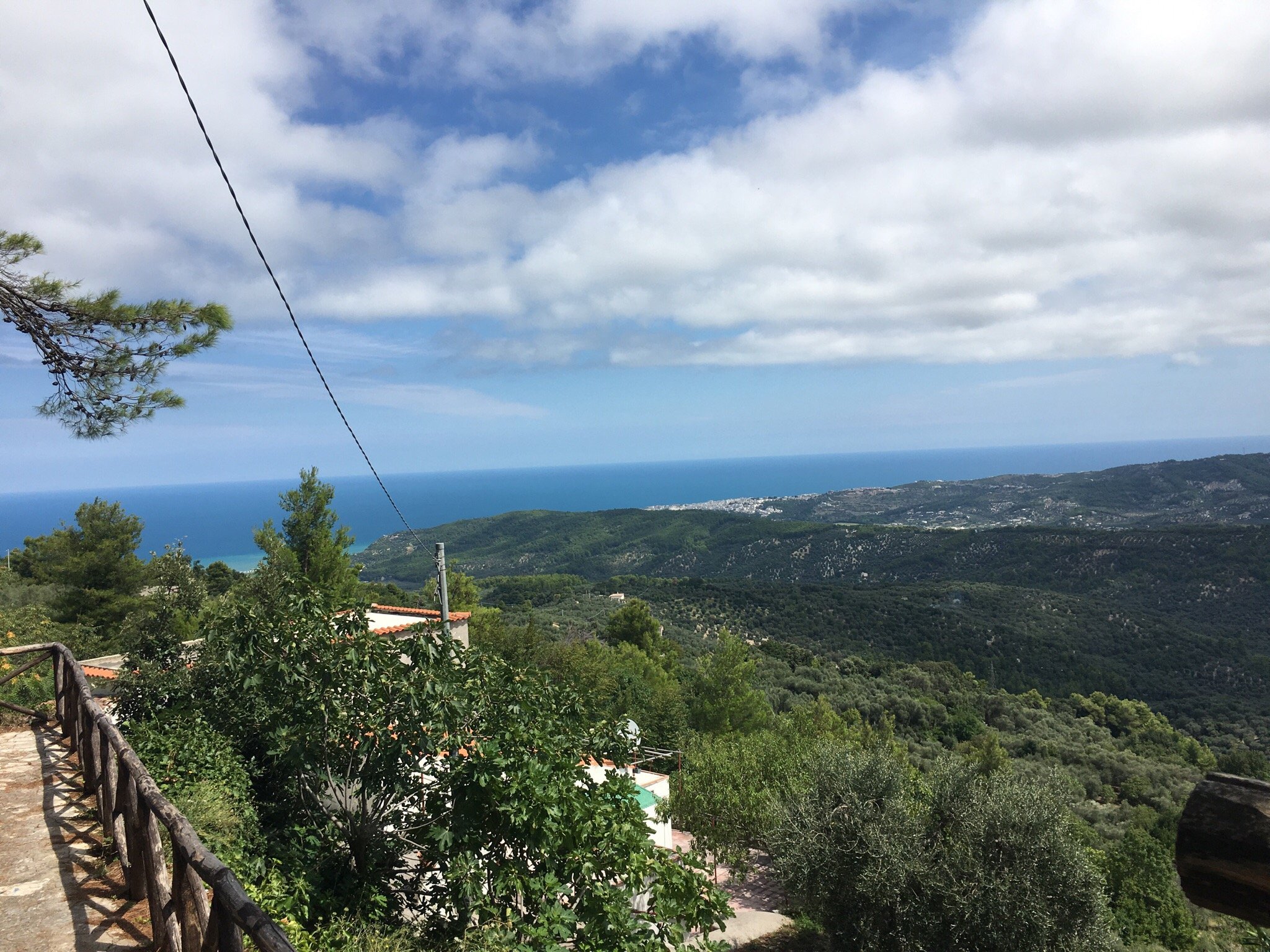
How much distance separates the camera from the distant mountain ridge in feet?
431

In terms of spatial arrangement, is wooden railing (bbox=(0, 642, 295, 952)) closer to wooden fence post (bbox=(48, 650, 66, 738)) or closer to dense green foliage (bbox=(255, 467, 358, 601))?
wooden fence post (bbox=(48, 650, 66, 738))

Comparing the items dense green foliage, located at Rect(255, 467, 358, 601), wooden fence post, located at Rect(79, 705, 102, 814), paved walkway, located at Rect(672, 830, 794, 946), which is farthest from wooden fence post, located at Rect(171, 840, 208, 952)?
dense green foliage, located at Rect(255, 467, 358, 601)

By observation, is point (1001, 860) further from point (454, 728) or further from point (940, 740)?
point (940, 740)

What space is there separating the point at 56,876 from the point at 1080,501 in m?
178

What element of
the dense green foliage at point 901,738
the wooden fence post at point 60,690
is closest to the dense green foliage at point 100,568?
the dense green foliage at point 901,738

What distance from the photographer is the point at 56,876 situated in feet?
16.1

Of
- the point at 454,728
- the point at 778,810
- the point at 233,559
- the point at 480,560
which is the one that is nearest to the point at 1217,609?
the point at 778,810

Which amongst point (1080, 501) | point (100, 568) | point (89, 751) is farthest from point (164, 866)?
point (1080, 501)

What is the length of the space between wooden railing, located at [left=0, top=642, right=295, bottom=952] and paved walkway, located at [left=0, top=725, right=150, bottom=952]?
0.14 m

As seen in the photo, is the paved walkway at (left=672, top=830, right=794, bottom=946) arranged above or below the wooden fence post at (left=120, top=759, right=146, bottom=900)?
below

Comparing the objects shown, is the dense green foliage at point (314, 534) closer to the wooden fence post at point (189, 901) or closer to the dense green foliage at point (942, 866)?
the dense green foliage at point (942, 866)

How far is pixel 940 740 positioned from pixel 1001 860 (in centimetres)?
3215

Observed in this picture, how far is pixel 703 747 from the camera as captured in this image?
1942 centimetres

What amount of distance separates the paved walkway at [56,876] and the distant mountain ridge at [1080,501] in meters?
135
